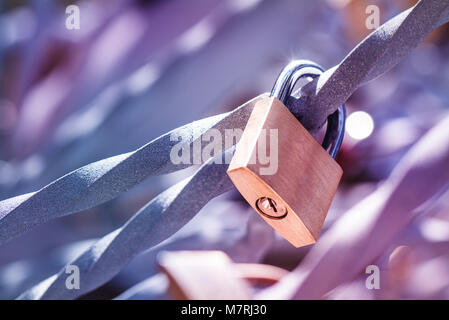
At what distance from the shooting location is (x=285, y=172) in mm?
257

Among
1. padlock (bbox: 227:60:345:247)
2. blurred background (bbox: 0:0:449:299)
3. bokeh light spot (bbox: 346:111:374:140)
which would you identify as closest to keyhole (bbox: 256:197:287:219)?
padlock (bbox: 227:60:345:247)

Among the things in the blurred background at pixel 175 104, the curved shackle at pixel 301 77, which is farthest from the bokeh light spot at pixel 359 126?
the curved shackle at pixel 301 77

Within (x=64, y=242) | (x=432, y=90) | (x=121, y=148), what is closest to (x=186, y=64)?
(x=121, y=148)

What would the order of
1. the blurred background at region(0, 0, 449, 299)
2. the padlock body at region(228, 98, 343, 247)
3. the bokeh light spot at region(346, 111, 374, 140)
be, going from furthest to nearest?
the bokeh light spot at region(346, 111, 374, 140) < the blurred background at region(0, 0, 449, 299) < the padlock body at region(228, 98, 343, 247)

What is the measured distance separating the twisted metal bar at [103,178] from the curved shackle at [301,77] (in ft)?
0.08

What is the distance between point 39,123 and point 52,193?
2.77 ft

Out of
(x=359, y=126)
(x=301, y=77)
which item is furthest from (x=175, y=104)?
(x=301, y=77)

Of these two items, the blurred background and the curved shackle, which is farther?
the blurred background

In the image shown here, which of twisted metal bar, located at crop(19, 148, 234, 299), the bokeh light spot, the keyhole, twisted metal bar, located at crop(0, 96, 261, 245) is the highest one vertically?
the bokeh light spot

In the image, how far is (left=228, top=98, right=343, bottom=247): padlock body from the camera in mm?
248

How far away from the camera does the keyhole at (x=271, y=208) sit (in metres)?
0.27

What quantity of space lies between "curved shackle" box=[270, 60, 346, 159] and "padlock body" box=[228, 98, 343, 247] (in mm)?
20

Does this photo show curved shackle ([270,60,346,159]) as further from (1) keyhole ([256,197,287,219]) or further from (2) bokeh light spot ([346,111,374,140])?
(2) bokeh light spot ([346,111,374,140])

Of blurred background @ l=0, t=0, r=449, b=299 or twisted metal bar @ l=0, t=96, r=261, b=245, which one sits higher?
blurred background @ l=0, t=0, r=449, b=299
